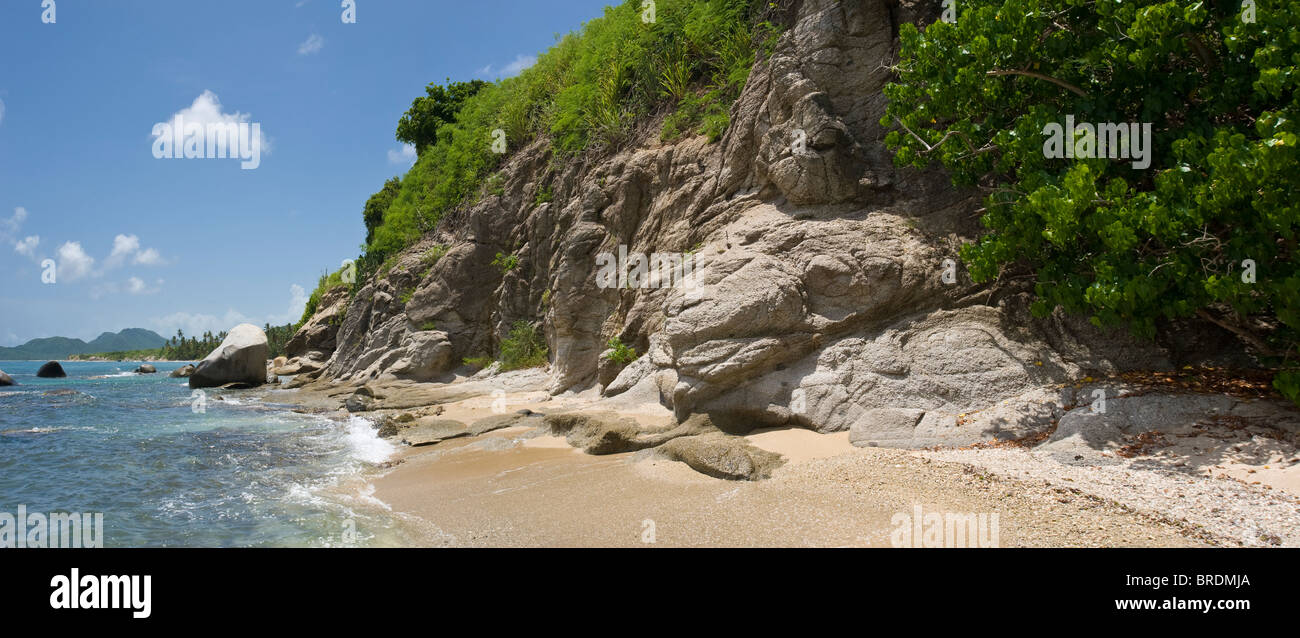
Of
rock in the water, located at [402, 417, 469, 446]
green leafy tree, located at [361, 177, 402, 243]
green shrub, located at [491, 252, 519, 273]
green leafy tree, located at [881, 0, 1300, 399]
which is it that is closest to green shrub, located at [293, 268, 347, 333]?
green leafy tree, located at [361, 177, 402, 243]

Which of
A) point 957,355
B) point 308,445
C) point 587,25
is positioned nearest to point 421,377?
point 308,445

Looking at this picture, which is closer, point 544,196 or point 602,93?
point 602,93

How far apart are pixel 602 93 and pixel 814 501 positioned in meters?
16.1

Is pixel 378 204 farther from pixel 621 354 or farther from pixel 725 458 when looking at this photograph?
pixel 725 458

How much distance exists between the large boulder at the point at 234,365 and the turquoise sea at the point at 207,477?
11.4m

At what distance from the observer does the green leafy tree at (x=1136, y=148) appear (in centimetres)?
524

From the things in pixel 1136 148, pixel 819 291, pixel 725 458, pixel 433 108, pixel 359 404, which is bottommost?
pixel 359 404

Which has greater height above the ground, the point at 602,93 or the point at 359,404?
the point at 602,93

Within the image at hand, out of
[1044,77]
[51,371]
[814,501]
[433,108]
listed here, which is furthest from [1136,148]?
[51,371]

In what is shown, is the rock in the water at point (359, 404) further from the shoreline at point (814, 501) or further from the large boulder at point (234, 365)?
the large boulder at point (234, 365)

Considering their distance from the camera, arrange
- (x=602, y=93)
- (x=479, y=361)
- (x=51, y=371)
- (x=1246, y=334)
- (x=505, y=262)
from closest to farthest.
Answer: (x=1246, y=334) → (x=602, y=93) → (x=479, y=361) → (x=505, y=262) → (x=51, y=371)

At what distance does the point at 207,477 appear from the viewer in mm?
8523

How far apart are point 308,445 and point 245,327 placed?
2335 cm

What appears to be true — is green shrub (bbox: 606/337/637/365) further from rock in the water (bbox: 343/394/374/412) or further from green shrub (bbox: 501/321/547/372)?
rock in the water (bbox: 343/394/374/412)
